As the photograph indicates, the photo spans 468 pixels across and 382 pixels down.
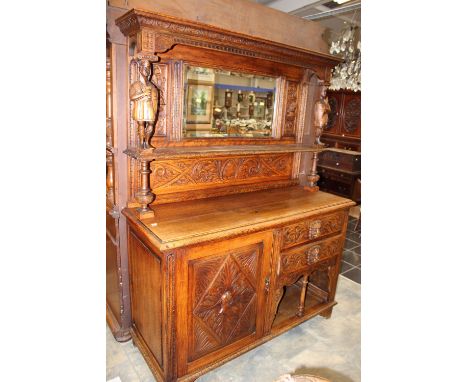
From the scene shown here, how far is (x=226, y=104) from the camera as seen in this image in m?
2.14

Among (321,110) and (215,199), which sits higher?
(321,110)

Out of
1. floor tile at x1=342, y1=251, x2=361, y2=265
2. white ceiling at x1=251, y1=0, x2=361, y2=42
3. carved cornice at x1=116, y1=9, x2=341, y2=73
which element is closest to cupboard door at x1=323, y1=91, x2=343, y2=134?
white ceiling at x1=251, y1=0, x2=361, y2=42

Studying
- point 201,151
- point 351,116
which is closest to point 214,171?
point 201,151

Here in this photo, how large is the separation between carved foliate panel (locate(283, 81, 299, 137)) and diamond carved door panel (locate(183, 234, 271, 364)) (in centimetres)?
107

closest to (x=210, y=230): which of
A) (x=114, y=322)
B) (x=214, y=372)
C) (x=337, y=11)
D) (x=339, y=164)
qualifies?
(x=214, y=372)

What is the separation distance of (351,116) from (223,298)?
5.33m

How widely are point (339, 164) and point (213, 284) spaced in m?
4.54

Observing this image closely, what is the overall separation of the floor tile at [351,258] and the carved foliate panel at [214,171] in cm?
167

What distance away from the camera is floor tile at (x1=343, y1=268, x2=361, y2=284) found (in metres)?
3.20

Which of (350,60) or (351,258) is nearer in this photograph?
(351,258)

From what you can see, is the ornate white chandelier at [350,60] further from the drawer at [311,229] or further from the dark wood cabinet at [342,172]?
the drawer at [311,229]

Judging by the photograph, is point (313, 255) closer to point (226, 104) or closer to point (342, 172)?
point (226, 104)

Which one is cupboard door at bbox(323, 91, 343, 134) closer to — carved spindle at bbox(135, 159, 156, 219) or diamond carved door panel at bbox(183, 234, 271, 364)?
diamond carved door panel at bbox(183, 234, 271, 364)
